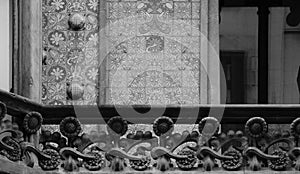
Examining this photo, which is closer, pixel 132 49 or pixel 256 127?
pixel 256 127

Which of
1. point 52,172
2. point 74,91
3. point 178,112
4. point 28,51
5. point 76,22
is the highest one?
point 76,22

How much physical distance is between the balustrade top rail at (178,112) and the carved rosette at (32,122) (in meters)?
0.24

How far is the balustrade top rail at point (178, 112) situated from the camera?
49.8ft

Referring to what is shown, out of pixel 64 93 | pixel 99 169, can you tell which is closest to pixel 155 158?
pixel 99 169

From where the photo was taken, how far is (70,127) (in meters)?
14.9

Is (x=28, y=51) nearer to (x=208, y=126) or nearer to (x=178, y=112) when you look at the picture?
(x=178, y=112)

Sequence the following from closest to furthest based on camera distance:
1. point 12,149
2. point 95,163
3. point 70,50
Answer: point 12,149, point 95,163, point 70,50

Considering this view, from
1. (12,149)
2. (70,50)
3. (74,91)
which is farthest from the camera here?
(70,50)

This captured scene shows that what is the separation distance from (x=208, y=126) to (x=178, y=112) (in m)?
0.38

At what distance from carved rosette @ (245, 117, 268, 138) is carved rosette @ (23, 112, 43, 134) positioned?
1483 mm

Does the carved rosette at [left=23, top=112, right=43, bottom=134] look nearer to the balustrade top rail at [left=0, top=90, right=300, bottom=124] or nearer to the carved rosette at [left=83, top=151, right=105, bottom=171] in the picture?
the balustrade top rail at [left=0, top=90, right=300, bottom=124]

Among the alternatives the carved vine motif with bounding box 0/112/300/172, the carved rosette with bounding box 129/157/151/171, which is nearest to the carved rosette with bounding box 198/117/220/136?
the carved vine motif with bounding box 0/112/300/172

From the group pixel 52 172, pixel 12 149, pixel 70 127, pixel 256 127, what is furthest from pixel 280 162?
pixel 12 149

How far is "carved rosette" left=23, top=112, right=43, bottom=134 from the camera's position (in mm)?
14797
